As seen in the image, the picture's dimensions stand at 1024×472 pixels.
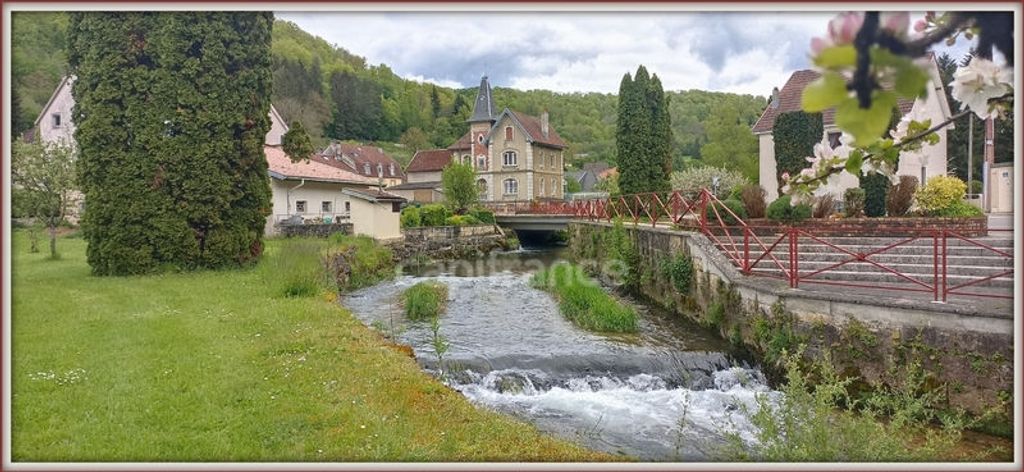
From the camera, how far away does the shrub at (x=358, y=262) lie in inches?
651

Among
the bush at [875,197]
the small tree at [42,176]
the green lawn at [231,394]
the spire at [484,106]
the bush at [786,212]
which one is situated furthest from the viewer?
the spire at [484,106]

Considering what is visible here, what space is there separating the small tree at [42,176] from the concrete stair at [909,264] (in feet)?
54.8

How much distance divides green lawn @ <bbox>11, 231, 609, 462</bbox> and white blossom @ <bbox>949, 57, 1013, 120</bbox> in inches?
156

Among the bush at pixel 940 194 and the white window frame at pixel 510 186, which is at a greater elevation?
the white window frame at pixel 510 186

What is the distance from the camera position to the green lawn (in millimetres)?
4672

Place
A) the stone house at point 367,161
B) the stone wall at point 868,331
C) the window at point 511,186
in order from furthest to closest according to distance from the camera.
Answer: the stone house at point 367,161
the window at point 511,186
the stone wall at point 868,331

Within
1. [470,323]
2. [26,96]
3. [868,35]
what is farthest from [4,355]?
[26,96]

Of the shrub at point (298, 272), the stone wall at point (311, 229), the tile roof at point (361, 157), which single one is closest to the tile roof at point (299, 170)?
the stone wall at point (311, 229)

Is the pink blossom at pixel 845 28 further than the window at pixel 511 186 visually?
No

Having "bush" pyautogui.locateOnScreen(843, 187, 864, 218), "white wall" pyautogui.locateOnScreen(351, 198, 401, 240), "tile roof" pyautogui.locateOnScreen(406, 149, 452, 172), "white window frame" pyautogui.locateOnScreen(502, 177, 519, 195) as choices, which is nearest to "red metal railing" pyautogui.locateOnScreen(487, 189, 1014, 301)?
"bush" pyautogui.locateOnScreen(843, 187, 864, 218)

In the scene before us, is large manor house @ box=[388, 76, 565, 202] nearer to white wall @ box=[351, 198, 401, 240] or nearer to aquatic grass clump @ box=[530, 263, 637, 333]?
white wall @ box=[351, 198, 401, 240]

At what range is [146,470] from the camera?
3.68 meters

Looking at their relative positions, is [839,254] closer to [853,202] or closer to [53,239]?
[853,202]

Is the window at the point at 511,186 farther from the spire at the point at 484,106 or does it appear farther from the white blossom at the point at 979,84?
the white blossom at the point at 979,84
